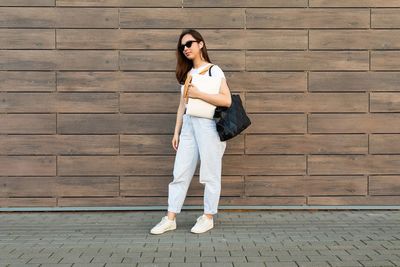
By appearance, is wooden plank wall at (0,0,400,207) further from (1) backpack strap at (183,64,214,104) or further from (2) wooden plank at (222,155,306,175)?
(1) backpack strap at (183,64,214,104)

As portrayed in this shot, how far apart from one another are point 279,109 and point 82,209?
8.22ft

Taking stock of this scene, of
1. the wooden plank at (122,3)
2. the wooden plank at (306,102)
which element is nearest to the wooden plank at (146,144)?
the wooden plank at (306,102)

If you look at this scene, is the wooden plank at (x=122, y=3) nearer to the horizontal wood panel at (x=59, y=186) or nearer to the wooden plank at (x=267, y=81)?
the wooden plank at (x=267, y=81)

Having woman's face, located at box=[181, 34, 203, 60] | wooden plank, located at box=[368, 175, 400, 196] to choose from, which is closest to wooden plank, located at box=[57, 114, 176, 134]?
woman's face, located at box=[181, 34, 203, 60]

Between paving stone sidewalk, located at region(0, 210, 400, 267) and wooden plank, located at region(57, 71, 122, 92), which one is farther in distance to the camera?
wooden plank, located at region(57, 71, 122, 92)

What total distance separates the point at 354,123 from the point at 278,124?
2.85 feet

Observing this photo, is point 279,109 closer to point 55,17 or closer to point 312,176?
point 312,176

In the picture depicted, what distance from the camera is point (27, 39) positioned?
19.3ft

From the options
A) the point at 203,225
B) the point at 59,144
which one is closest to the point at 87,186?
the point at 59,144

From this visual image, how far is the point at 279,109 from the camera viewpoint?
235 inches

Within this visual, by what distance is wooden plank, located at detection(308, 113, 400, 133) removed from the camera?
19.6ft

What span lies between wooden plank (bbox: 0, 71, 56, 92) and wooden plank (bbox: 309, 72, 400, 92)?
294cm

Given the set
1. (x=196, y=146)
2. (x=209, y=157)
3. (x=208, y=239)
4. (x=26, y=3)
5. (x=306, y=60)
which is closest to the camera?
(x=208, y=239)

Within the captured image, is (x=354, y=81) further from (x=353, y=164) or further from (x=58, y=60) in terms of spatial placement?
(x=58, y=60)
